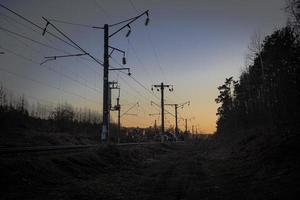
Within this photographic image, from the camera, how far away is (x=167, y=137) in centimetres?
11119

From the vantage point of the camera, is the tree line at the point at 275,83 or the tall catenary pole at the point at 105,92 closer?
the tall catenary pole at the point at 105,92

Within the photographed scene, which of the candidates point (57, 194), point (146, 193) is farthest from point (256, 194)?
point (57, 194)

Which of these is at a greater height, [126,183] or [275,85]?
[275,85]

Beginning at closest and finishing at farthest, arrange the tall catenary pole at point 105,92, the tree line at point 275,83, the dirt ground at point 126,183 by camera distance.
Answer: the dirt ground at point 126,183 < the tall catenary pole at point 105,92 < the tree line at point 275,83

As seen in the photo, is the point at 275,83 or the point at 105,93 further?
the point at 275,83

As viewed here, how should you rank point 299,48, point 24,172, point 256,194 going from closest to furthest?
1. point 256,194
2. point 24,172
3. point 299,48

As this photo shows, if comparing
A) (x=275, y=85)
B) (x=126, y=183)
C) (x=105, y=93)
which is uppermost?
(x=275, y=85)

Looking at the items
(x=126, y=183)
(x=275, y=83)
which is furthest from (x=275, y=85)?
(x=126, y=183)

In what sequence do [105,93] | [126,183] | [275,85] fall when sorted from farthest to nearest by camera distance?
[275,85], [105,93], [126,183]

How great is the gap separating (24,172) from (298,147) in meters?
12.5

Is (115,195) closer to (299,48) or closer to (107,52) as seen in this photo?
(107,52)

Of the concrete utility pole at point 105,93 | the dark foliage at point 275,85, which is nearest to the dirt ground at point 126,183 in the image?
the concrete utility pole at point 105,93

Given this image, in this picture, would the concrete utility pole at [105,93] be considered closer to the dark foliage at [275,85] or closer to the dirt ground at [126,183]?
the dirt ground at [126,183]

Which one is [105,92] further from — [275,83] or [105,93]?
[275,83]
